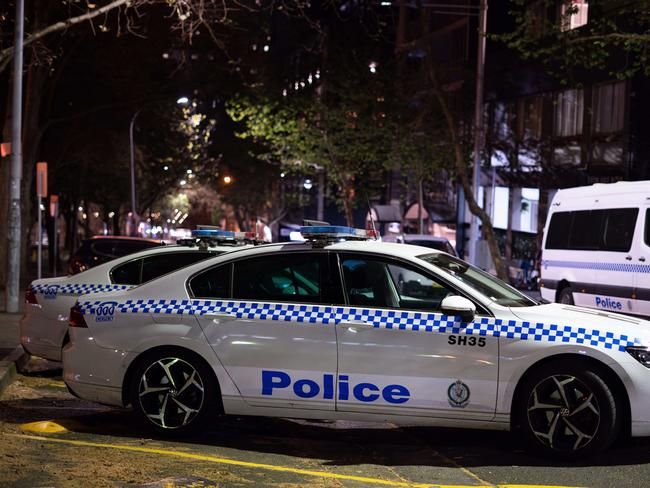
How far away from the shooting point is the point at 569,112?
31.4 metres

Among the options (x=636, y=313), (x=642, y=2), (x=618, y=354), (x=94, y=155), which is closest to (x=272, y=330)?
(x=618, y=354)

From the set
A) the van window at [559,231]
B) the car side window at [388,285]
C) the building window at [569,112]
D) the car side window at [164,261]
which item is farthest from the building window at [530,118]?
the car side window at [388,285]

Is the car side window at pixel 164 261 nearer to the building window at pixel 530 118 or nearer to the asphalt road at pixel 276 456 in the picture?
the asphalt road at pixel 276 456

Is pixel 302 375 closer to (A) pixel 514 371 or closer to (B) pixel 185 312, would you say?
(B) pixel 185 312

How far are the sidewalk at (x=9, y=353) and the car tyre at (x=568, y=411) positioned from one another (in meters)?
5.10

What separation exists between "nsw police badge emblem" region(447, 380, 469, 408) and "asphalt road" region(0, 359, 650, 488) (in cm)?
41

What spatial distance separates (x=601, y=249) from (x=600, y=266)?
0.28m

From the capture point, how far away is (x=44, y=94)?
1377 inches

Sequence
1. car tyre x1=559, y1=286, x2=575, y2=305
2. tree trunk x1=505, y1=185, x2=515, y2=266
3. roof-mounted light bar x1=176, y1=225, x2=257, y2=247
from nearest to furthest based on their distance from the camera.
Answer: roof-mounted light bar x1=176, y1=225, x2=257, y2=247
car tyre x1=559, y1=286, x2=575, y2=305
tree trunk x1=505, y1=185, x2=515, y2=266

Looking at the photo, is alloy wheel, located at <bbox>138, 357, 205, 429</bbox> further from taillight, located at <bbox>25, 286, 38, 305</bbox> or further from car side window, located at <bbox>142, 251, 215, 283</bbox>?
taillight, located at <bbox>25, 286, 38, 305</bbox>

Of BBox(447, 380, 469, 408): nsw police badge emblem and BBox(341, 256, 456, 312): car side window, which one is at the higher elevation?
BBox(341, 256, 456, 312): car side window

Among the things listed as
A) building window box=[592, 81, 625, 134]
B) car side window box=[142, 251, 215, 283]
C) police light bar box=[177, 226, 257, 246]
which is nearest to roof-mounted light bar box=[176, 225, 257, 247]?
police light bar box=[177, 226, 257, 246]

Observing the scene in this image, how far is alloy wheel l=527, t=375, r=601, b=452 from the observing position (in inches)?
283

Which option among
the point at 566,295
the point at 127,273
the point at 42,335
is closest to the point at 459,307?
the point at 127,273
